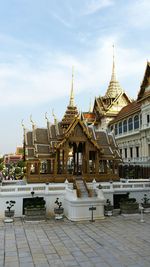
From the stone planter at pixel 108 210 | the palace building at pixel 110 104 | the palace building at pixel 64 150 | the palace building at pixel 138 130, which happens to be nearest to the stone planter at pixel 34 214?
the stone planter at pixel 108 210

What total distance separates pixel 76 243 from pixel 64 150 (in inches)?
431

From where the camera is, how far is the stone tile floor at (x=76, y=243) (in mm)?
9805

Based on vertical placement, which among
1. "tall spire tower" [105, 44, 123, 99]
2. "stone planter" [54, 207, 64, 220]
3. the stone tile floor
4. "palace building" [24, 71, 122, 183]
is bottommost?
the stone tile floor

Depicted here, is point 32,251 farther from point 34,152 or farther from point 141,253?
point 34,152

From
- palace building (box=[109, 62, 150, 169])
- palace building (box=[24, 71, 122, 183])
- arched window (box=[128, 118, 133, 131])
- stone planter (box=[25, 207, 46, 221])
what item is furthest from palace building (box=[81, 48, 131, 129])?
stone planter (box=[25, 207, 46, 221])

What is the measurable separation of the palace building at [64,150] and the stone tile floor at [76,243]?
574 centimetres

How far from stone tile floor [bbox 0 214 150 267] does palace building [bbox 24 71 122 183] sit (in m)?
5.74

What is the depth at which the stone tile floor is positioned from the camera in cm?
980

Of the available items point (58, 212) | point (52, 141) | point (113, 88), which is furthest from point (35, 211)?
point (113, 88)

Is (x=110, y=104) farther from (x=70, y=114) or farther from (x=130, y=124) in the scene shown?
(x=70, y=114)

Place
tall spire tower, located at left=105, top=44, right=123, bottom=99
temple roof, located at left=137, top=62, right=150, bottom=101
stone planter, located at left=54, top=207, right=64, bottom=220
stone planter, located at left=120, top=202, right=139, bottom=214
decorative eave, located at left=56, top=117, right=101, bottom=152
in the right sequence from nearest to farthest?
stone planter, located at left=54, top=207, right=64, bottom=220, stone planter, located at left=120, top=202, right=139, bottom=214, decorative eave, located at left=56, top=117, right=101, bottom=152, temple roof, located at left=137, top=62, right=150, bottom=101, tall spire tower, located at left=105, top=44, right=123, bottom=99

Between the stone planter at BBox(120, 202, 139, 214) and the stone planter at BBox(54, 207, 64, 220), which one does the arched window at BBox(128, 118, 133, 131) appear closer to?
the stone planter at BBox(120, 202, 139, 214)

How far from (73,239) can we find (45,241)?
1229 millimetres

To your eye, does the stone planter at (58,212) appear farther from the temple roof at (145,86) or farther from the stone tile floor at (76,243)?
the temple roof at (145,86)
